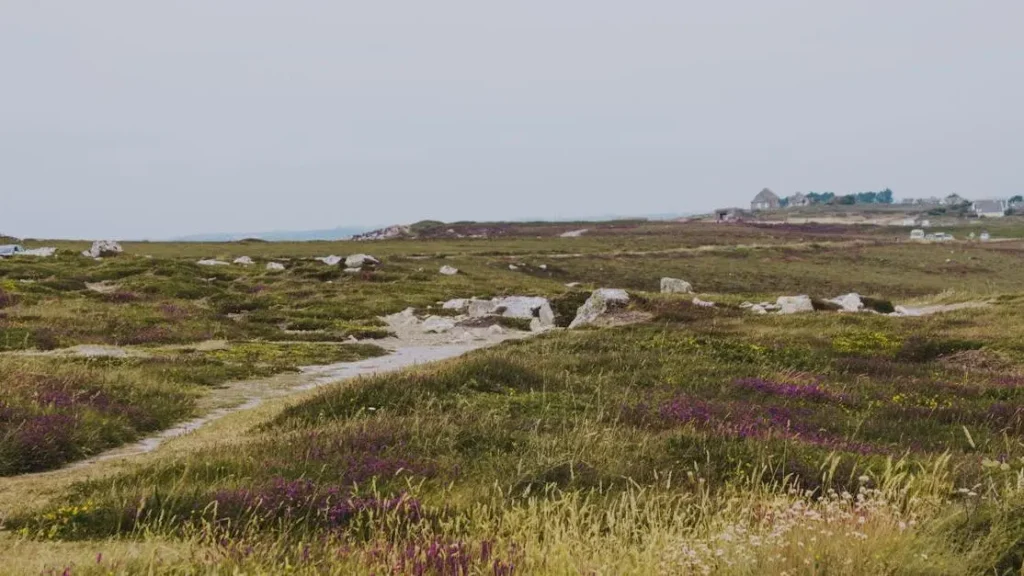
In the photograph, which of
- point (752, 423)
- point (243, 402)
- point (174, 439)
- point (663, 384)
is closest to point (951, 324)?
point (663, 384)

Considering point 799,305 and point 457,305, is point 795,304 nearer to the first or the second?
point 799,305

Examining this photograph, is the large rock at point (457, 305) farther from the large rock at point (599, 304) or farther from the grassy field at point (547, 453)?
the grassy field at point (547, 453)

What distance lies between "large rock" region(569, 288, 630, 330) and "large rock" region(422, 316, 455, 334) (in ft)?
23.0

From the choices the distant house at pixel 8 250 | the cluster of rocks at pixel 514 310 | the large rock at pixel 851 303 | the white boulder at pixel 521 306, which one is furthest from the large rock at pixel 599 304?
the distant house at pixel 8 250

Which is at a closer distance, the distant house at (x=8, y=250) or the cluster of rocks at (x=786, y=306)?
the cluster of rocks at (x=786, y=306)

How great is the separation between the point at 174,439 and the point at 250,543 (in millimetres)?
7863

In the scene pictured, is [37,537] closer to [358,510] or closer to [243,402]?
[358,510]

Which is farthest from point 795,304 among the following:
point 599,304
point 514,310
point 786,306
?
point 514,310

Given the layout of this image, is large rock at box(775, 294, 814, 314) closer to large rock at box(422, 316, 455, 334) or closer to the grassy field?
the grassy field

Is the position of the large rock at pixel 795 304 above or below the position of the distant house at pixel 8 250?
below

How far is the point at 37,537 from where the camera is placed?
22.5 ft

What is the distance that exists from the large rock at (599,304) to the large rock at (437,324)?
23.0ft

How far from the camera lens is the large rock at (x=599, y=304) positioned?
36.6 m

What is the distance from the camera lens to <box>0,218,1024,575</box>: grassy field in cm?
575
